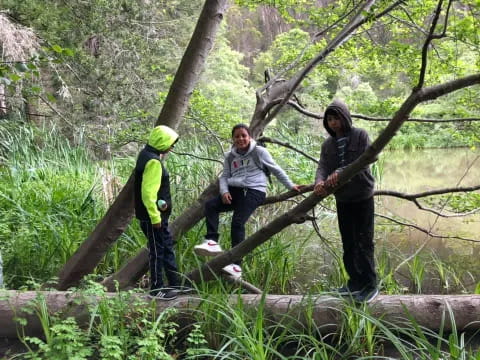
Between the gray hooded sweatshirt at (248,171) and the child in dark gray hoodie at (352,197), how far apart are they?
57cm

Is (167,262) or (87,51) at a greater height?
(87,51)

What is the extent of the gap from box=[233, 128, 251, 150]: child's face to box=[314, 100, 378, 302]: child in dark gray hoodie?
0.69 m

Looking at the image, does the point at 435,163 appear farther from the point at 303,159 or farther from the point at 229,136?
the point at 229,136

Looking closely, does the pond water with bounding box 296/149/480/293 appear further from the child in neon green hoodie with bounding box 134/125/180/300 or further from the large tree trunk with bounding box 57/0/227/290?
the large tree trunk with bounding box 57/0/227/290

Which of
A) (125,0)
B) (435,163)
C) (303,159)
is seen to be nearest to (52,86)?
(125,0)

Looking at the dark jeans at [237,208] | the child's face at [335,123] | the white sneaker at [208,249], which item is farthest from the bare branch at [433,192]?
the white sneaker at [208,249]

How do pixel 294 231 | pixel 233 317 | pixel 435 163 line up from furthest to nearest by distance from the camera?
pixel 435 163 → pixel 294 231 → pixel 233 317

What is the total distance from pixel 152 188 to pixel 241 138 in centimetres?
86

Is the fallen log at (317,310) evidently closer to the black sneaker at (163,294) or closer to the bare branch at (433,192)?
the black sneaker at (163,294)

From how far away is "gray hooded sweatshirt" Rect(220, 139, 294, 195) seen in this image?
364cm

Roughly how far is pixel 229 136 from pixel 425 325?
2842 millimetres

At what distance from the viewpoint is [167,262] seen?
3318 mm

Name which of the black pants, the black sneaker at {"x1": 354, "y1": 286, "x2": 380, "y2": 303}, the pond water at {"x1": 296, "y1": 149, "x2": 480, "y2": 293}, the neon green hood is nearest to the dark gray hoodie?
the black pants

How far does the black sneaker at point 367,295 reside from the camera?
3105mm
